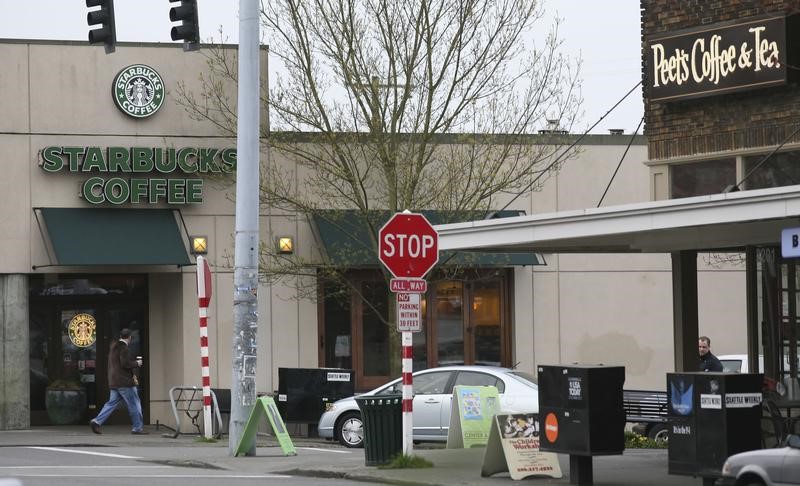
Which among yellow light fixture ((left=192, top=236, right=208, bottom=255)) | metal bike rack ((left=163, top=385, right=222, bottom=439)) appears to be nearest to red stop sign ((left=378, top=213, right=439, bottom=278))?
metal bike rack ((left=163, top=385, right=222, bottom=439))

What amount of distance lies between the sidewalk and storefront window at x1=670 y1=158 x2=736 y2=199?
137 inches

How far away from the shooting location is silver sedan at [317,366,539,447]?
22016 mm

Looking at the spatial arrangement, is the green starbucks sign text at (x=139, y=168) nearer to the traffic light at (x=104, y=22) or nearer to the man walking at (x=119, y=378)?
the man walking at (x=119, y=378)

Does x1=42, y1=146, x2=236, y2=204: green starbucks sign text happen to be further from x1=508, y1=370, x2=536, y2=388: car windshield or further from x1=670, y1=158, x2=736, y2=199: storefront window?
x1=670, y1=158, x2=736, y2=199: storefront window

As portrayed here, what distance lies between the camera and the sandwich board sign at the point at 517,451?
1588 centimetres

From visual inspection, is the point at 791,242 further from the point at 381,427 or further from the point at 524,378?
the point at 524,378

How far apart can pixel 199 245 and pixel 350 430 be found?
18.7 ft

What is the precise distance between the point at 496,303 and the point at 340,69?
6.24 metres

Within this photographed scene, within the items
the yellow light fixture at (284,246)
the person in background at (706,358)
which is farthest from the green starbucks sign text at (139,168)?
the person in background at (706,358)

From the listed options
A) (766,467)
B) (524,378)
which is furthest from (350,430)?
(766,467)

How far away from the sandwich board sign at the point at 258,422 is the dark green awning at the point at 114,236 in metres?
7.22

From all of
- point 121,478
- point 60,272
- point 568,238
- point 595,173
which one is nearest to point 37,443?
point 60,272

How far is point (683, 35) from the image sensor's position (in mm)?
19234

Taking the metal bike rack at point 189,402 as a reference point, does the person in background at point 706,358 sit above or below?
above
